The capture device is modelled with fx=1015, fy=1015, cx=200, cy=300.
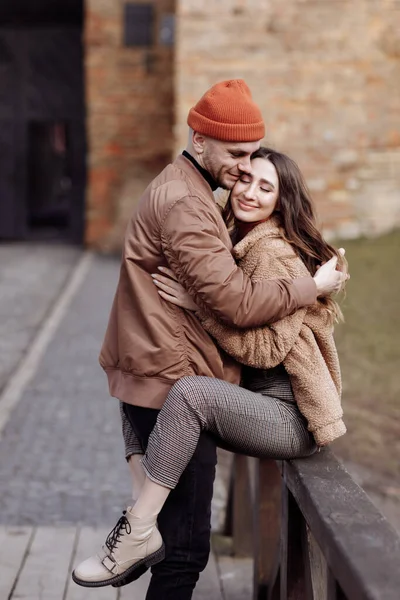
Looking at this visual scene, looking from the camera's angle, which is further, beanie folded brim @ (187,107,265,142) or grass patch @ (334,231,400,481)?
grass patch @ (334,231,400,481)

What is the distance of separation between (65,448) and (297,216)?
127 inches

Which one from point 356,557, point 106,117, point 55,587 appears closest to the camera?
point 356,557

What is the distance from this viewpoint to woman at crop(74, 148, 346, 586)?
2.69m

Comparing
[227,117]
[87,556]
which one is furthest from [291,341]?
[87,556]

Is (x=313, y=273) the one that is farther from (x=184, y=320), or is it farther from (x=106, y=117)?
(x=106, y=117)

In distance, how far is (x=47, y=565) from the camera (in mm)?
4113

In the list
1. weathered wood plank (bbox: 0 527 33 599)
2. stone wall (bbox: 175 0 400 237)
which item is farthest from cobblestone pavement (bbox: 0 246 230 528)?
stone wall (bbox: 175 0 400 237)

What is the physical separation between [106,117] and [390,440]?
908 cm

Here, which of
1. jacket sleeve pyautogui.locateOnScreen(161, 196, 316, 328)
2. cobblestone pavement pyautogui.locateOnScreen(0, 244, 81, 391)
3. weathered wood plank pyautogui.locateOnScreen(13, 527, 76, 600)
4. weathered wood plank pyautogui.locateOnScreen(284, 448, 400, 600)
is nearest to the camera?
weathered wood plank pyautogui.locateOnScreen(284, 448, 400, 600)

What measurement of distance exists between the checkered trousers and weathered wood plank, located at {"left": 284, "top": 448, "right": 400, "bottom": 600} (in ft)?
0.36

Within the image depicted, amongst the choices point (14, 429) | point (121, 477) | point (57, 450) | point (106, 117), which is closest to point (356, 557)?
point (121, 477)

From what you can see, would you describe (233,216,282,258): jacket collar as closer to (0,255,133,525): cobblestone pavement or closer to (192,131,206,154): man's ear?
(192,131,206,154): man's ear

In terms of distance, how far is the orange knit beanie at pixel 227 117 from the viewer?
276 cm

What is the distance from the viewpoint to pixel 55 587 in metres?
3.90
